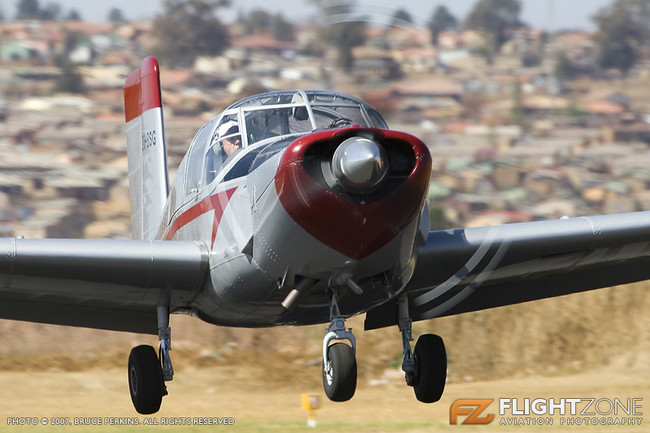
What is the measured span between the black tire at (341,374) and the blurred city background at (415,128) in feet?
9.95

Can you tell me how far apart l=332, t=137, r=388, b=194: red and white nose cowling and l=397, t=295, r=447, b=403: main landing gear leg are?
3126 mm

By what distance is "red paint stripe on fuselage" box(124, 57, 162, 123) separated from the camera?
15969mm

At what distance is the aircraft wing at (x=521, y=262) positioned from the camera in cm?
1047

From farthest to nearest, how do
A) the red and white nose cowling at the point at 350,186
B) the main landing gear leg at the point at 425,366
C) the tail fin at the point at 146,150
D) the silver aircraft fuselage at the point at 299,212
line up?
1. the tail fin at the point at 146,150
2. the main landing gear leg at the point at 425,366
3. the silver aircraft fuselage at the point at 299,212
4. the red and white nose cowling at the point at 350,186

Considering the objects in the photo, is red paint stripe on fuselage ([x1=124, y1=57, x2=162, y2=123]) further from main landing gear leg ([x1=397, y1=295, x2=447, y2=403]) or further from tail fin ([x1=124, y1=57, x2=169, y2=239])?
main landing gear leg ([x1=397, y1=295, x2=447, y2=403])

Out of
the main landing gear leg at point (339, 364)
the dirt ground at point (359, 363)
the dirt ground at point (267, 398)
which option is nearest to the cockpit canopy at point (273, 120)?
the main landing gear leg at point (339, 364)

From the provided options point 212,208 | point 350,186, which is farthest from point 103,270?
point 350,186

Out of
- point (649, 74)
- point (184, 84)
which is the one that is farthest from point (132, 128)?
point (649, 74)

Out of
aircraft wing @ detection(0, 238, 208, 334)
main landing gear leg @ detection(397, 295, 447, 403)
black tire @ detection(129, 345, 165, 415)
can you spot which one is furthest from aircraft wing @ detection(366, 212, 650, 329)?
black tire @ detection(129, 345, 165, 415)

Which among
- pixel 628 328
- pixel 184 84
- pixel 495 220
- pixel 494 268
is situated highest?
pixel 184 84

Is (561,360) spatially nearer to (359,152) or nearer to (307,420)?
(307,420)

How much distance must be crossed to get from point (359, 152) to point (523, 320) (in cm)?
1849

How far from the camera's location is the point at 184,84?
81.2 meters

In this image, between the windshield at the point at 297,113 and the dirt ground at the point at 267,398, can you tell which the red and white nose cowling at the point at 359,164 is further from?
the dirt ground at the point at 267,398
